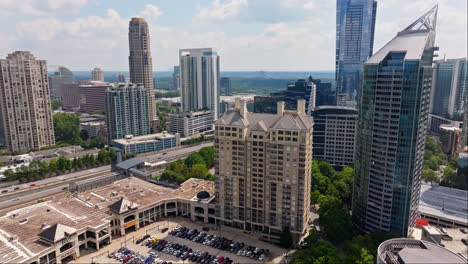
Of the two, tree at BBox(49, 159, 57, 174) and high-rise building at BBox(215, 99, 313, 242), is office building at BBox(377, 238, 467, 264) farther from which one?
tree at BBox(49, 159, 57, 174)

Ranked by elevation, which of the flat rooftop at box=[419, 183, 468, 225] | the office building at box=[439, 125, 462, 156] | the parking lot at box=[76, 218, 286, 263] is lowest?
the parking lot at box=[76, 218, 286, 263]

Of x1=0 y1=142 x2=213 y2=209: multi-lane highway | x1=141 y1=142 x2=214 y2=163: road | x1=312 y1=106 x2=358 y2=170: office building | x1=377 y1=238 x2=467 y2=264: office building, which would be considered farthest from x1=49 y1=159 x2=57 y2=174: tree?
x1=377 y1=238 x2=467 y2=264: office building

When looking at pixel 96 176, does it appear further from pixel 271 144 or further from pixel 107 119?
pixel 271 144

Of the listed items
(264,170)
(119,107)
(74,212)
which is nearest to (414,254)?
(264,170)

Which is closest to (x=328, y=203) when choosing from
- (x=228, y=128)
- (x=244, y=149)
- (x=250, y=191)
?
(x=250, y=191)

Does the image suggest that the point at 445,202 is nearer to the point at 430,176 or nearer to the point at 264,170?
the point at 430,176

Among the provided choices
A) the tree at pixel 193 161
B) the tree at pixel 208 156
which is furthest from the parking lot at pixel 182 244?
the tree at pixel 208 156
